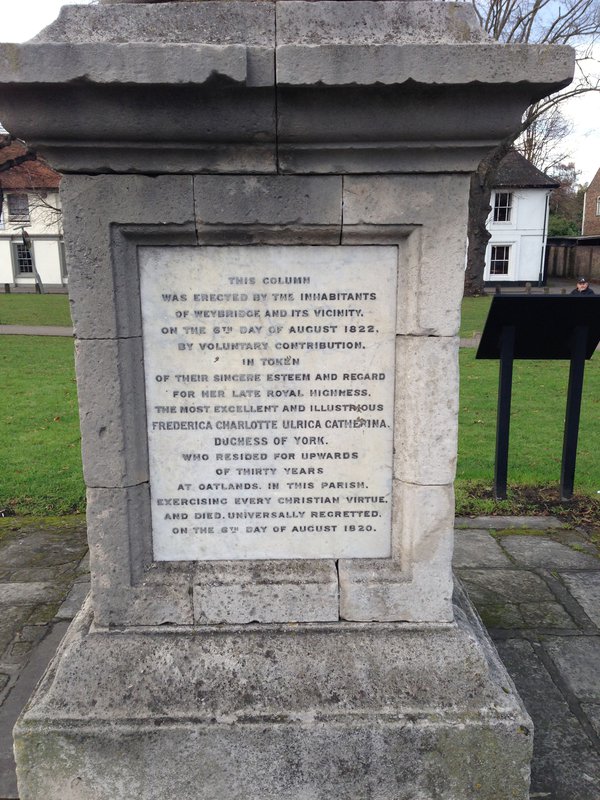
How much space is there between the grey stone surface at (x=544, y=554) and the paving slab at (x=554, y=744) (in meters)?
1.15

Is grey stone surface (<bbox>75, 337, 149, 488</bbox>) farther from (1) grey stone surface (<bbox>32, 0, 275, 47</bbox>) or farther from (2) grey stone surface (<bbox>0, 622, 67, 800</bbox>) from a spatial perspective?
(2) grey stone surface (<bbox>0, 622, 67, 800</bbox>)

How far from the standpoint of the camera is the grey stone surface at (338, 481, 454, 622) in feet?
8.02

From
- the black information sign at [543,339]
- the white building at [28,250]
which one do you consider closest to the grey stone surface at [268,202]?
the black information sign at [543,339]

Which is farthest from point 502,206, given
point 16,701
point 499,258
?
point 16,701

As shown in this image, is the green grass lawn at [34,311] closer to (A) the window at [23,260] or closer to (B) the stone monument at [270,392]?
(A) the window at [23,260]

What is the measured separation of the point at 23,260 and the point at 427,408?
139ft

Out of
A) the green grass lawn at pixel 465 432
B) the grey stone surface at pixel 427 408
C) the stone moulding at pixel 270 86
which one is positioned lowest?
the green grass lawn at pixel 465 432

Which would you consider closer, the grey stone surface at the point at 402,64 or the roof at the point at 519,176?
the grey stone surface at the point at 402,64

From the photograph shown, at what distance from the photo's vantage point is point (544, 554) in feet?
14.1

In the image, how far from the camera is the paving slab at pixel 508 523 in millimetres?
4785

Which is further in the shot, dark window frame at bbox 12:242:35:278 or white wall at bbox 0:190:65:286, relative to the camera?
dark window frame at bbox 12:242:35:278

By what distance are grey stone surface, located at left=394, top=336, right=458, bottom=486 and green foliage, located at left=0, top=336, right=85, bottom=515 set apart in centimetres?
362

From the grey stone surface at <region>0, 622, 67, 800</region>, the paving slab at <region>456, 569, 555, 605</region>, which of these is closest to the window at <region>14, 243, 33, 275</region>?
the grey stone surface at <region>0, 622, 67, 800</region>

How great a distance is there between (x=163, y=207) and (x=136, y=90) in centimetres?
38
